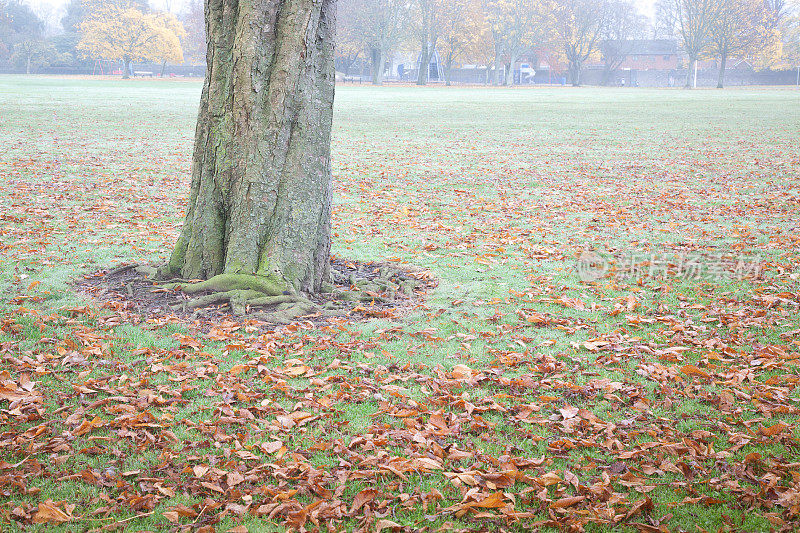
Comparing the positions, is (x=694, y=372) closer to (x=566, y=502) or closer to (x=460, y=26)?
(x=566, y=502)

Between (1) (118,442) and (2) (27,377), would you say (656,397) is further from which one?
(2) (27,377)

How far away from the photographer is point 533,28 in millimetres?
76875

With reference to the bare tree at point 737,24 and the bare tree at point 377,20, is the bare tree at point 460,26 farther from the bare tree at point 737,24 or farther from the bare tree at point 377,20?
the bare tree at point 737,24

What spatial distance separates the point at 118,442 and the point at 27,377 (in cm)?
121

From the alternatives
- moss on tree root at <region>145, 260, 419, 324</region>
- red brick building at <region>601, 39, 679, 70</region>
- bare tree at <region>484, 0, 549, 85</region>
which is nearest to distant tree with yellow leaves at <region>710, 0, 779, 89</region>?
bare tree at <region>484, 0, 549, 85</region>

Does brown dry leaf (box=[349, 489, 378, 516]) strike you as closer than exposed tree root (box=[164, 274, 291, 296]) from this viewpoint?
Yes

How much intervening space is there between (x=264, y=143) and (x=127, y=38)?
76487 millimetres

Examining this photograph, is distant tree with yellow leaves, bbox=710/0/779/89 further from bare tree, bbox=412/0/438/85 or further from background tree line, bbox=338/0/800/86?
bare tree, bbox=412/0/438/85

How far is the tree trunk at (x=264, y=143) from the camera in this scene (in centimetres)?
598

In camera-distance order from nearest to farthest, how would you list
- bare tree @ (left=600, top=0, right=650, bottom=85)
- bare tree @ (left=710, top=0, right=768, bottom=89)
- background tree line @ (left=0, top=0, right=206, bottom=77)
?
bare tree @ (left=710, top=0, right=768, bottom=89) < background tree line @ (left=0, top=0, right=206, bottom=77) < bare tree @ (left=600, top=0, right=650, bottom=85)

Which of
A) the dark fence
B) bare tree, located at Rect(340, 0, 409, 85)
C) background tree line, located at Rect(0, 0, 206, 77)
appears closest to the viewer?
bare tree, located at Rect(340, 0, 409, 85)

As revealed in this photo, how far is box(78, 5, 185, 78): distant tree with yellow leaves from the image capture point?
7244 cm

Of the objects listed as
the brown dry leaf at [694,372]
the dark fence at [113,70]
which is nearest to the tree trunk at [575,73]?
the dark fence at [113,70]

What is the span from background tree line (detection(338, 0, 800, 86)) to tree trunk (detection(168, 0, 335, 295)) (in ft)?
216
